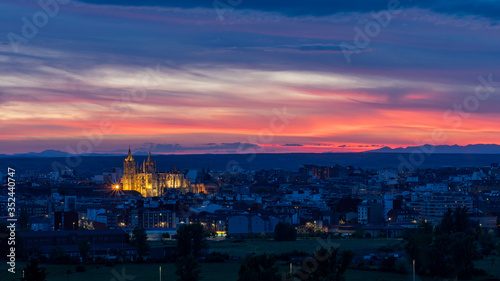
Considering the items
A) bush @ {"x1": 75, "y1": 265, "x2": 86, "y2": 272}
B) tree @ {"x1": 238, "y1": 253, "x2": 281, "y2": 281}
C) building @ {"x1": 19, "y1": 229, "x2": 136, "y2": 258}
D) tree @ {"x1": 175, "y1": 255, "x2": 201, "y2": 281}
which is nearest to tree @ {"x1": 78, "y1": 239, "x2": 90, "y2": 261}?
building @ {"x1": 19, "y1": 229, "x2": 136, "y2": 258}

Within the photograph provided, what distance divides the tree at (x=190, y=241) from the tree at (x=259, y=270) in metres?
14.2

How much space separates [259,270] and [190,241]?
16076 mm

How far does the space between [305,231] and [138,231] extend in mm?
23517

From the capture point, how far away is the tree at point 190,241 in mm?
40547

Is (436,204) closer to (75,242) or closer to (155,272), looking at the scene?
(75,242)

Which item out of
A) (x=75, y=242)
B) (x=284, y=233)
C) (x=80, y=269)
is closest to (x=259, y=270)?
(x=80, y=269)

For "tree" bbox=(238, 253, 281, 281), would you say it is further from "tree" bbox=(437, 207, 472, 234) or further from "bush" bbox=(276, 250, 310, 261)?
"tree" bbox=(437, 207, 472, 234)

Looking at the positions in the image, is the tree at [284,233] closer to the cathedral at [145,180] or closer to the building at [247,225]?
the building at [247,225]

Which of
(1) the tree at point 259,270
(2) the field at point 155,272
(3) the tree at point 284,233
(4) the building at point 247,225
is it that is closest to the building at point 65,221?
(4) the building at point 247,225

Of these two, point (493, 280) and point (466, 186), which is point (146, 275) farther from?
point (466, 186)

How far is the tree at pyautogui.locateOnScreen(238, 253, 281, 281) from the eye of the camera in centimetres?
2441

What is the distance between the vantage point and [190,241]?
134ft

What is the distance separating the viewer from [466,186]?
385 ft

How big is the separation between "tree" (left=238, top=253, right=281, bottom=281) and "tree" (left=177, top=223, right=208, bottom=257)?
14.2 m
